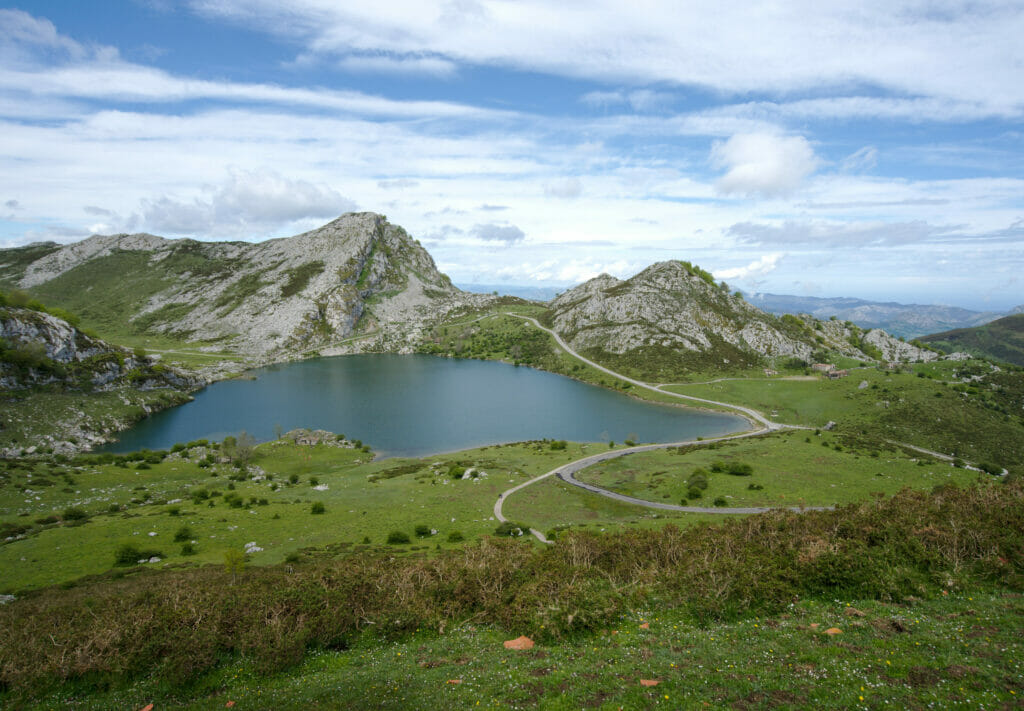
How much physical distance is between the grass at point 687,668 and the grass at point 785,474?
3495 cm

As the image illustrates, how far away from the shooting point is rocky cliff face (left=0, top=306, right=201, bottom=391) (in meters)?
102

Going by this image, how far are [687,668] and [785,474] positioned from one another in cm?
5339

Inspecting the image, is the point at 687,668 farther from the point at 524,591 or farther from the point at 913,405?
the point at 913,405

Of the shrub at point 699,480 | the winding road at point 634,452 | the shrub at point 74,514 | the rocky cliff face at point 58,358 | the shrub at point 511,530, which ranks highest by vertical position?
the rocky cliff face at point 58,358

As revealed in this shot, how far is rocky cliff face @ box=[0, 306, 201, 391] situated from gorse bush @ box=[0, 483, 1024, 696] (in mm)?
109690

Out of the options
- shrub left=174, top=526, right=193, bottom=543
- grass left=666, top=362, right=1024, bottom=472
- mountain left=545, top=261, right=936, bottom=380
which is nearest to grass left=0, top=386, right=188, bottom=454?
shrub left=174, top=526, right=193, bottom=543

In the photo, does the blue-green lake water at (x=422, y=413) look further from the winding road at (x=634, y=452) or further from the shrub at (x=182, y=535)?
the shrub at (x=182, y=535)

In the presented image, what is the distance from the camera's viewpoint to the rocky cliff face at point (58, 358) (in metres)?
102

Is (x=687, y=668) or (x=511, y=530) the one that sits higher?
(x=687, y=668)

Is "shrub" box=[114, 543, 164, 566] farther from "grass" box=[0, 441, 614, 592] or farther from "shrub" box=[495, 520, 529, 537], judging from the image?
"shrub" box=[495, 520, 529, 537]

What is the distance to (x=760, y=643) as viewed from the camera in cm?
1845

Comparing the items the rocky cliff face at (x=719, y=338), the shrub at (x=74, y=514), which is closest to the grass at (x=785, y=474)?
the shrub at (x=74, y=514)

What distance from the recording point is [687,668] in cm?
1673

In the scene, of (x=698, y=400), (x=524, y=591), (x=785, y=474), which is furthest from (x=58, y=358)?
(x=698, y=400)
